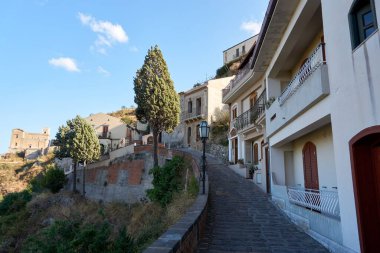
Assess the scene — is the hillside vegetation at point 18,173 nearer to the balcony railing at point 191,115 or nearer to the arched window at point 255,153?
the balcony railing at point 191,115

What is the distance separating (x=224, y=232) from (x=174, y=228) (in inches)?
128

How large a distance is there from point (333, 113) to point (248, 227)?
4.31 m

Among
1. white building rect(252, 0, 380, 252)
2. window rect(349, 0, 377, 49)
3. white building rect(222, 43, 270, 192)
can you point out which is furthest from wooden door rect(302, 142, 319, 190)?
window rect(349, 0, 377, 49)

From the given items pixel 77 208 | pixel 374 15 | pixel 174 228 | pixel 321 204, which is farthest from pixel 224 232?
pixel 77 208

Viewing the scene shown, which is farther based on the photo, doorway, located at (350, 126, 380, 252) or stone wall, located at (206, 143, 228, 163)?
stone wall, located at (206, 143, 228, 163)

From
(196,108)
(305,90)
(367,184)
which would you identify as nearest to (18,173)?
(196,108)

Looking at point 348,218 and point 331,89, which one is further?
point 331,89

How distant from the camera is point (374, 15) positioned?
5012mm

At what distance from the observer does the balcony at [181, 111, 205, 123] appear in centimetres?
3395

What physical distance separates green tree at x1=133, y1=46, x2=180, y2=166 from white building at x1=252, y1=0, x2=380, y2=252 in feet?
38.6

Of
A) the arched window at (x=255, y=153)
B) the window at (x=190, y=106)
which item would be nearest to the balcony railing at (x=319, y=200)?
the arched window at (x=255, y=153)

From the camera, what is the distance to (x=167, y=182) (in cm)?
1666

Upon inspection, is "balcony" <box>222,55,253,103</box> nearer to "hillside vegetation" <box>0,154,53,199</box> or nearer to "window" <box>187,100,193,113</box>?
"window" <box>187,100,193,113</box>

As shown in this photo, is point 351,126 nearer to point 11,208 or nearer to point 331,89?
point 331,89
